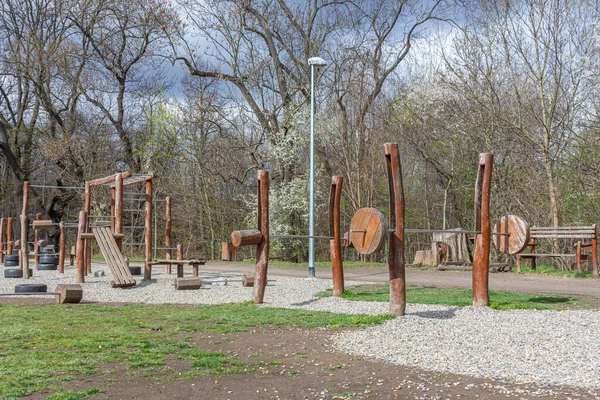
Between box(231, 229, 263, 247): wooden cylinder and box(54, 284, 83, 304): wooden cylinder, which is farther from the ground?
box(231, 229, 263, 247): wooden cylinder

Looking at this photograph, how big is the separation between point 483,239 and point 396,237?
6.39ft

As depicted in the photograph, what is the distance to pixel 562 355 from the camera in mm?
6387

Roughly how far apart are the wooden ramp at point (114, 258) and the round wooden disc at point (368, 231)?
6.94m

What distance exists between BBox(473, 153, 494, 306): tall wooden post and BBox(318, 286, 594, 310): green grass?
269 mm

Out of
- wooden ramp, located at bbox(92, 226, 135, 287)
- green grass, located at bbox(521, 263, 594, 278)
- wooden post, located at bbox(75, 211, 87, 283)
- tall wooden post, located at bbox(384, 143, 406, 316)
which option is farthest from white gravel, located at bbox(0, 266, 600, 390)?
green grass, located at bbox(521, 263, 594, 278)

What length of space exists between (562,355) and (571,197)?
1419 cm

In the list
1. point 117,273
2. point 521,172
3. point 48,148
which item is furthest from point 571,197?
point 48,148

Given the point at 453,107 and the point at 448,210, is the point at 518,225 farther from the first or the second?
the point at 448,210

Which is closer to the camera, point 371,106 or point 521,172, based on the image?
point 521,172

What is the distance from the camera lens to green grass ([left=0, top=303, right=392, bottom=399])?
5.58 m

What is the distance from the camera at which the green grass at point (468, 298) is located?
33.1 ft

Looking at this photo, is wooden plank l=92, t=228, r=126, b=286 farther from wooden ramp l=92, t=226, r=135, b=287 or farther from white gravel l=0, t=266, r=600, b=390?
white gravel l=0, t=266, r=600, b=390

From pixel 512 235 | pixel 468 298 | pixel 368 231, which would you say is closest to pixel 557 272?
pixel 468 298

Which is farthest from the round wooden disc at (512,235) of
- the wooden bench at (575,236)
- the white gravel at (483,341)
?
the wooden bench at (575,236)
